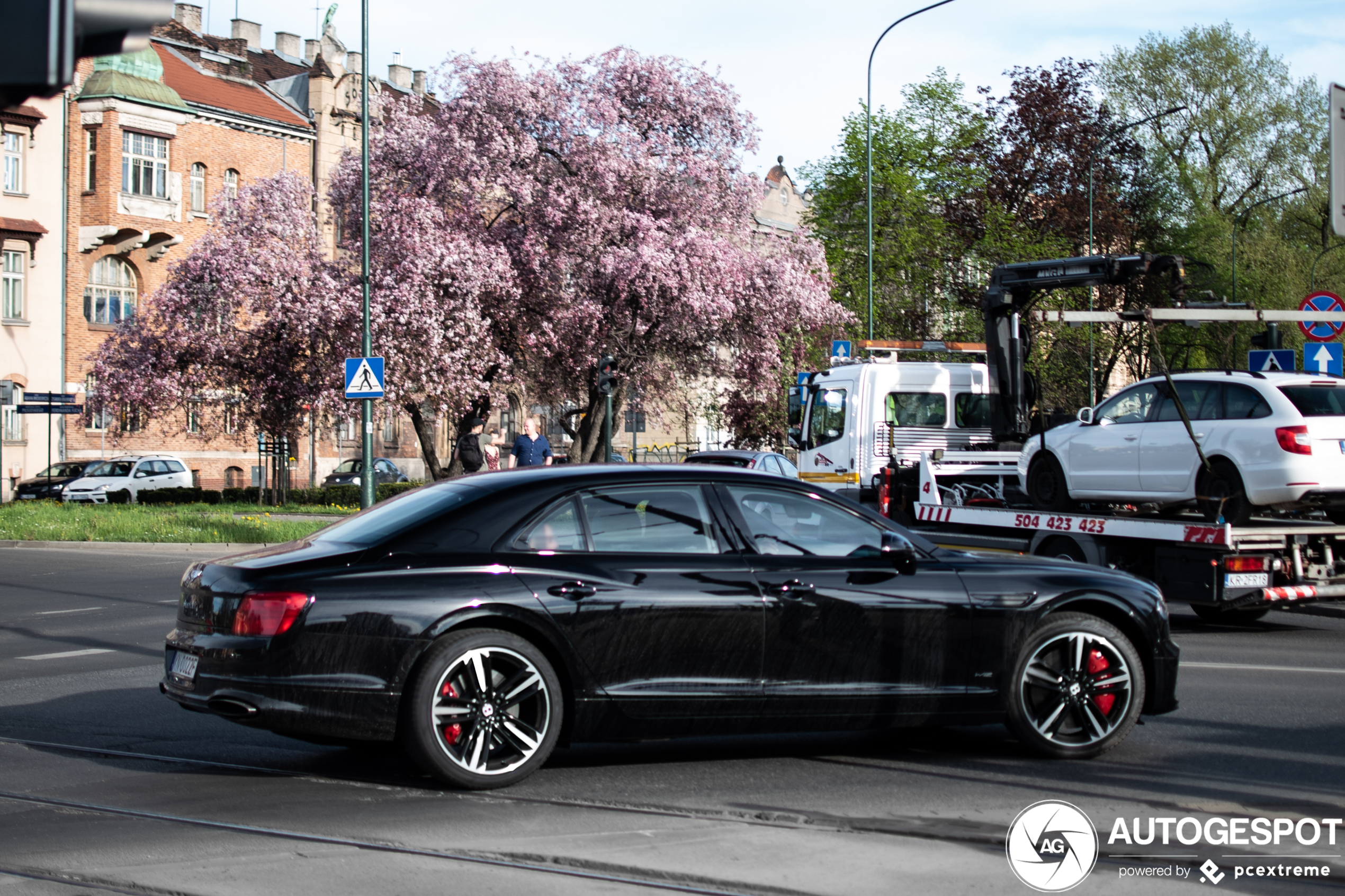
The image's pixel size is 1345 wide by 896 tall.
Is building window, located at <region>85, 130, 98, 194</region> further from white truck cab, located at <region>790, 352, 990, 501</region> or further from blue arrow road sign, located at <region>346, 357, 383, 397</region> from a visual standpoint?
white truck cab, located at <region>790, 352, 990, 501</region>

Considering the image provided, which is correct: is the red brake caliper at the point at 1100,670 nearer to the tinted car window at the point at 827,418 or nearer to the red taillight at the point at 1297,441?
the red taillight at the point at 1297,441

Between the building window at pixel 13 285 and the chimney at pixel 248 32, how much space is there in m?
22.2

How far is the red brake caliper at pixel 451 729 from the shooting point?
629 centimetres

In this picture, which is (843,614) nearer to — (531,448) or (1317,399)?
(1317,399)

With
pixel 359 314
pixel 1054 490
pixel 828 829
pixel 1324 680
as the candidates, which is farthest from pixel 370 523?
pixel 359 314

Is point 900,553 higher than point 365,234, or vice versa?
point 365,234

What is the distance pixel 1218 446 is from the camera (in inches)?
494

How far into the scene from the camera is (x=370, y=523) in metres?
6.82

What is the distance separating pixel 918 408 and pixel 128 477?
28012 millimetres

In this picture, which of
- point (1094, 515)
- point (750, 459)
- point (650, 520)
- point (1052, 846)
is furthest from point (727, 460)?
point (1052, 846)

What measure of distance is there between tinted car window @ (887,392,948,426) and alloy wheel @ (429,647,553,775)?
580 inches

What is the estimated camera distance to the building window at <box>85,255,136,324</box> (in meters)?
48.0

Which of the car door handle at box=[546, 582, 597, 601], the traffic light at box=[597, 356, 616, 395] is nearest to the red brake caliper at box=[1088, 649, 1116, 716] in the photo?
the car door handle at box=[546, 582, 597, 601]

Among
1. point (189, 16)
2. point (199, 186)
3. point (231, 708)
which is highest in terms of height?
point (189, 16)
